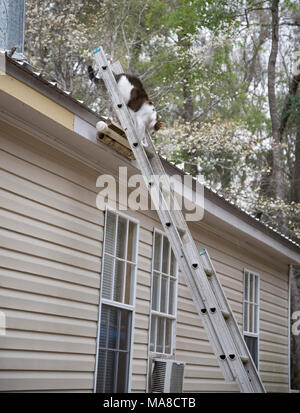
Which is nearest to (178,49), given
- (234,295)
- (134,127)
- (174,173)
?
(234,295)

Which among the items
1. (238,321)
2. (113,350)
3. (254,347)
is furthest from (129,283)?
(254,347)

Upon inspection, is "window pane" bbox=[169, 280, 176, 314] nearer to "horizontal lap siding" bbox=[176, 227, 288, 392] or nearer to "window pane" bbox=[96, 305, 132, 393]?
"horizontal lap siding" bbox=[176, 227, 288, 392]

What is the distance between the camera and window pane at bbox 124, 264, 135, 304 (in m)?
6.18

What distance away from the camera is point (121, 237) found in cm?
619

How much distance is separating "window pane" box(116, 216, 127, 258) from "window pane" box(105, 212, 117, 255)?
0.10 meters

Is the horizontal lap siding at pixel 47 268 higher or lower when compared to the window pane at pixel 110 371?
higher

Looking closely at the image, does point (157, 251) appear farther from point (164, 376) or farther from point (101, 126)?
point (101, 126)

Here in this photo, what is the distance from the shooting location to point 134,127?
542 cm

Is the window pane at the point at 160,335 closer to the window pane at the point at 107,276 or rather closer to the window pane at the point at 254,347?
the window pane at the point at 107,276

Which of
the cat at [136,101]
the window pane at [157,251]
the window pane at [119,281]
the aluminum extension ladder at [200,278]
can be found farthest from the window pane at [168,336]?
the cat at [136,101]

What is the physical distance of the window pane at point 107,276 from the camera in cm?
582

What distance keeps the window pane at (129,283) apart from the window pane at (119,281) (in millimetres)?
86

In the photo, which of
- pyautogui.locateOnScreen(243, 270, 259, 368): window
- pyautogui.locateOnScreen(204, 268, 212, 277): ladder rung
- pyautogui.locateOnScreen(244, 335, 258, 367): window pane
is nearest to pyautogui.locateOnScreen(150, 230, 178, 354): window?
pyautogui.locateOnScreen(204, 268, 212, 277): ladder rung

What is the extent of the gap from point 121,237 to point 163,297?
1144 mm
